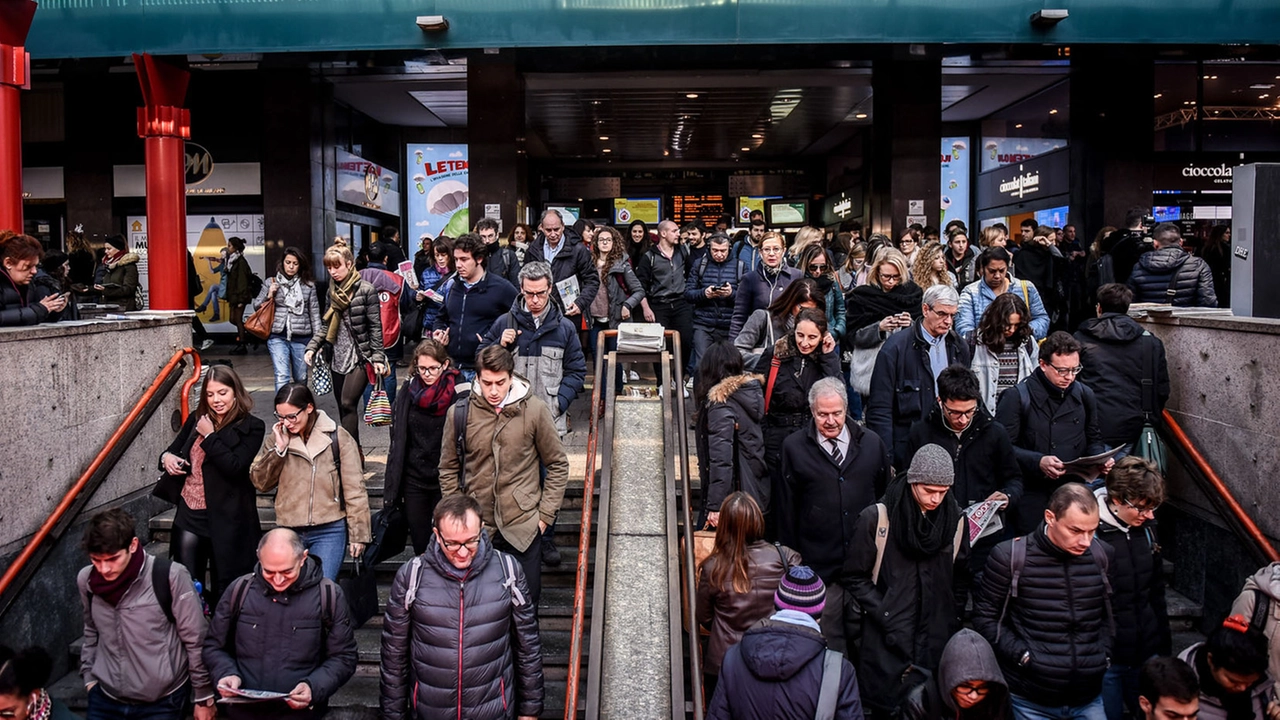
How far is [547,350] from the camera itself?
24.1 feet

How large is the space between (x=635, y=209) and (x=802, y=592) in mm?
21903

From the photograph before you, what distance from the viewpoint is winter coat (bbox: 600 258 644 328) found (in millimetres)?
9648

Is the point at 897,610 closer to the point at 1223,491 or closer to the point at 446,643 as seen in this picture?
the point at 446,643

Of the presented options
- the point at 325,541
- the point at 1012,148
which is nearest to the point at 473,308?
the point at 325,541

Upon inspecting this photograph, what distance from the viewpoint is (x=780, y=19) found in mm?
11312

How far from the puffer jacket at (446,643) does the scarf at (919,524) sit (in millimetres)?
1959

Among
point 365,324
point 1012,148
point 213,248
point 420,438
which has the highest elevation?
point 1012,148

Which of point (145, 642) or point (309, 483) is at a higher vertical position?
point (309, 483)

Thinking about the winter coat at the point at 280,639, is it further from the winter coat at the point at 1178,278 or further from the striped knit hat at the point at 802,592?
the winter coat at the point at 1178,278

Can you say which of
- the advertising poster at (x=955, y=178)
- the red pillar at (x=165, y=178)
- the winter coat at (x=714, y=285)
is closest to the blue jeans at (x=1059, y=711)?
the winter coat at (x=714, y=285)

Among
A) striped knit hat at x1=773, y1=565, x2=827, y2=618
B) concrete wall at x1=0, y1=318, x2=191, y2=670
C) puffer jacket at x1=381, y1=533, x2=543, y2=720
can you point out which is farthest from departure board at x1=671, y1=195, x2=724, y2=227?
striped knit hat at x1=773, y1=565, x2=827, y2=618

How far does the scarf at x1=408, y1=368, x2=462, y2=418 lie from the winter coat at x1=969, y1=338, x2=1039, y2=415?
351 cm

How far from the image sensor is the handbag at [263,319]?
8.08 metres

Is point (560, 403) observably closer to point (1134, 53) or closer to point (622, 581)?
point (622, 581)
